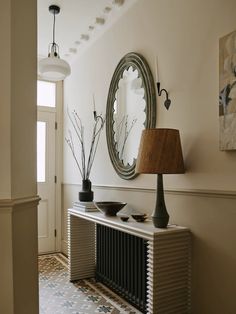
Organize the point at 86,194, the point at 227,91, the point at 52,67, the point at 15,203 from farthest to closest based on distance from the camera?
1. the point at 86,194
2. the point at 52,67
3. the point at 227,91
4. the point at 15,203

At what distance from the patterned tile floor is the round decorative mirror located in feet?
3.69

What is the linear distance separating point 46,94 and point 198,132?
296 centimetres

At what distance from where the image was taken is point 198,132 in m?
2.11

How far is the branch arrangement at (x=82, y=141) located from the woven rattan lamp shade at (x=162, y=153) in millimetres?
1360

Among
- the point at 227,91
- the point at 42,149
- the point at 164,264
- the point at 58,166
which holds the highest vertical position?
the point at 227,91

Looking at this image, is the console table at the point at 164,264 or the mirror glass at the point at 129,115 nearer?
the console table at the point at 164,264

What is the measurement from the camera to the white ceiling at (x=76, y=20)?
9.55ft

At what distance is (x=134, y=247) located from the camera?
250cm

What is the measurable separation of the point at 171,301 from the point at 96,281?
1302 millimetres

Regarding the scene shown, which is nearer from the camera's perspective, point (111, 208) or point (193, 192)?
point (193, 192)

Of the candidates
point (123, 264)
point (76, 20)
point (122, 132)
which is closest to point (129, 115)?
point (122, 132)

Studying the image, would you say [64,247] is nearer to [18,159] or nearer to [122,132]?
[122,132]

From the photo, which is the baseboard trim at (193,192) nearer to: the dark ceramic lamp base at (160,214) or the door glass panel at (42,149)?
the dark ceramic lamp base at (160,214)

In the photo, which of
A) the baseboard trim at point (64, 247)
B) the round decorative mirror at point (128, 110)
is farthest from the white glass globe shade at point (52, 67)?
the baseboard trim at point (64, 247)
